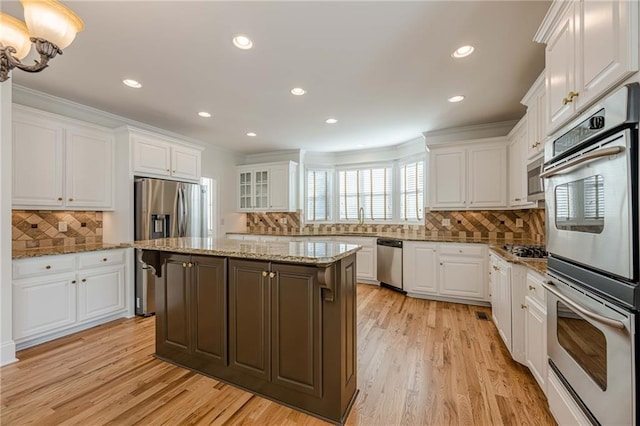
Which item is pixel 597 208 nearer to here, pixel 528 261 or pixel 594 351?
pixel 594 351

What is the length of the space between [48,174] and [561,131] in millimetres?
4586

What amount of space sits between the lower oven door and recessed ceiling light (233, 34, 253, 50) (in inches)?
102

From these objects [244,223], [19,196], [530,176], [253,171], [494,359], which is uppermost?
[253,171]

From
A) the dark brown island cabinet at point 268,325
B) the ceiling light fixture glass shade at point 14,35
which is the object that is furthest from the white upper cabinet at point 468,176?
the ceiling light fixture glass shade at point 14,35

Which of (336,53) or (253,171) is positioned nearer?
(336,53)

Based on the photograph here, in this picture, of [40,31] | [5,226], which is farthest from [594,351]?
[5,226]

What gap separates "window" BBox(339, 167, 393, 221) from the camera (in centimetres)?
552

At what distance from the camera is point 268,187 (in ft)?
18.8

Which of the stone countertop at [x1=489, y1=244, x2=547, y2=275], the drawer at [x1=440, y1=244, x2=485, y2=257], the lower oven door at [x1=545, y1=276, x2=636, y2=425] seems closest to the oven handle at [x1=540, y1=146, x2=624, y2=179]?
the lower oven door at [x1=545, y1=276, x2=636, y2=425]

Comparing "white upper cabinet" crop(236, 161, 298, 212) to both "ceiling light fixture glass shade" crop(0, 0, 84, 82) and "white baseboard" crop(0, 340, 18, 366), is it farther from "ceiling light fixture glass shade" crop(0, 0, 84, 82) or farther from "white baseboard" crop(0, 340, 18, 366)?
"ceiling light fixture glass shade" crop(0, 0, 84, 82)

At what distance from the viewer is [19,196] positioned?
279 centimetres

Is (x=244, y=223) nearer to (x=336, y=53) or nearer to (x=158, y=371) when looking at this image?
(x=158, y=371)

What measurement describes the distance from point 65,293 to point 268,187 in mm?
3551

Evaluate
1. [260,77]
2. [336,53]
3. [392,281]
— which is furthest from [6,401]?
[392,281]
